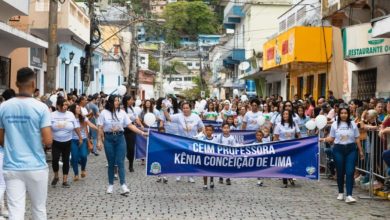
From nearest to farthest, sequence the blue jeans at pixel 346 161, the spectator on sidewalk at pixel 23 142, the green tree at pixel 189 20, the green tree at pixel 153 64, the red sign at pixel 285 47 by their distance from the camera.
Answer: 1. the spectator on sidewalk at pixel 23 142
2. the blue jeans at pixel 346 161
3. the red sign at pixel 285 47
4. the green tree at pixel 189 20
5. the green tree at pixel 153 64

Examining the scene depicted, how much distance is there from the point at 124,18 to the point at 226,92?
493 inches

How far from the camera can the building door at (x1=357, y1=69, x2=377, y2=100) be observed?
64.7 feet

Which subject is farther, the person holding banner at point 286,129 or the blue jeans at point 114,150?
Answer: the person holding banner at point 286,129

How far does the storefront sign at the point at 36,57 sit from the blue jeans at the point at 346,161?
17.2 m

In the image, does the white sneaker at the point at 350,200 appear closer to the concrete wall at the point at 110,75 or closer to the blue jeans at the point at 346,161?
the blue jeans at the point at 346,161

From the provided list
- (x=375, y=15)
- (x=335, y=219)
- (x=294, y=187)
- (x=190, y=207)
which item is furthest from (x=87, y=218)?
(x=375, y=15)

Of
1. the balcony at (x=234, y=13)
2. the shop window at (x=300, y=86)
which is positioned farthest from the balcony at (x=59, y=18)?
the balcony at (x=234, y=13)

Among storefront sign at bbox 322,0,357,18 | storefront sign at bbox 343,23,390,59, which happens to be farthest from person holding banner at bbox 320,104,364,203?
storefront sign at bbox 322,0,357,18

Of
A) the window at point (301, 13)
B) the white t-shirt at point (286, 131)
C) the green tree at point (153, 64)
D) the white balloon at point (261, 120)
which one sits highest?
the green tree at point (153, 64)

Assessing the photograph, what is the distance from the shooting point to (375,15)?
19.2 metres

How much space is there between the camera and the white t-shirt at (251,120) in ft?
54.5

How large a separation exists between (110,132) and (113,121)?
21 cm

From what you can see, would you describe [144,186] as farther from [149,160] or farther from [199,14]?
[199,14]

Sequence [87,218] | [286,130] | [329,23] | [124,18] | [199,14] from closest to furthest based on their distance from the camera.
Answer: [87,218] < [286,130] < [329,23] < [124,18] < [199,14]
